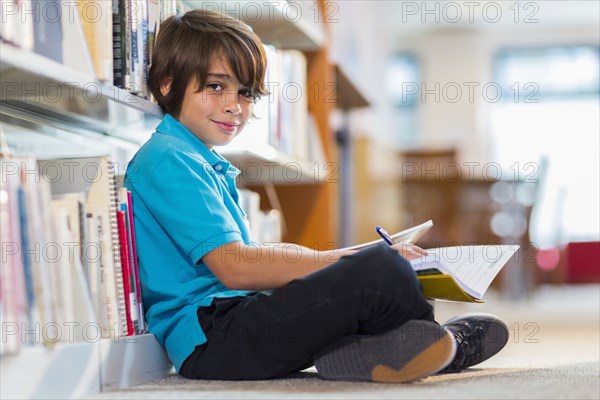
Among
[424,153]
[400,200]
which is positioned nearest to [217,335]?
[400,200]

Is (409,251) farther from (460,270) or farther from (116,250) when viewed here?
(116,250)

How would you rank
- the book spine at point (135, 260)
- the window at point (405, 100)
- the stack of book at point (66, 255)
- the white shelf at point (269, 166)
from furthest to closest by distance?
the window at point (405, 100) → the white shelf at point (269, 166) → the book spine at point (135, 260) → the stack of book at point (66, 255)

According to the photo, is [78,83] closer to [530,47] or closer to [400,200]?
[400,200]

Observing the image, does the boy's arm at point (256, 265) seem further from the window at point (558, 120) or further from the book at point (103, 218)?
the window at point (558, 120)

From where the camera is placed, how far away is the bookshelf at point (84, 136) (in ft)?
3.23

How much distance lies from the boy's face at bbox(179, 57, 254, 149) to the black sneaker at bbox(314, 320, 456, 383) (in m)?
0.39

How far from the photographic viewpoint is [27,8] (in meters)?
1.00

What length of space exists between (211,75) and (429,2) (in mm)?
5027

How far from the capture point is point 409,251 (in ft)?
3.85

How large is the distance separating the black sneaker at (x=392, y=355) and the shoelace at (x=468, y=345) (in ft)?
0.54

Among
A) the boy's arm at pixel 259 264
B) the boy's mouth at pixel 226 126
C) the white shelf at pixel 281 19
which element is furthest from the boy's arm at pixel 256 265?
the white shelf at pixel 281 19

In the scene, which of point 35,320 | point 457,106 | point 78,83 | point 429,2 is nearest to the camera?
point 35,320

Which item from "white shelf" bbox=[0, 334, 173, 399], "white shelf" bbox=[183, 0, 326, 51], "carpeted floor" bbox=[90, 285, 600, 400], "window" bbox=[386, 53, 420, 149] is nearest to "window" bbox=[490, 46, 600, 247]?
"window" bbox=[386, 53, 420, 149]

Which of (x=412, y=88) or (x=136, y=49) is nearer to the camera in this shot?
(x=136, y=49)
